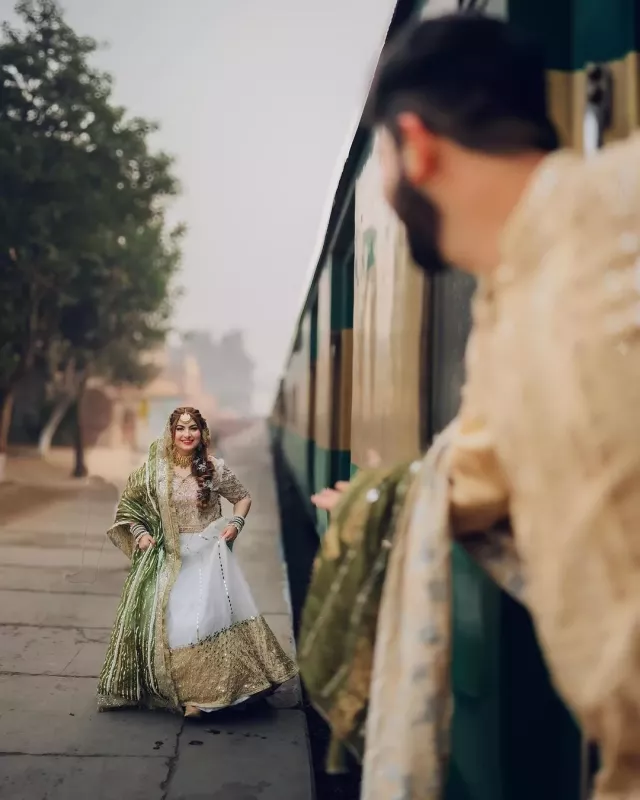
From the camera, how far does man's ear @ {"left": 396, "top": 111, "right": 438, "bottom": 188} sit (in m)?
1.22

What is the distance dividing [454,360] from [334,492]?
2.04ft

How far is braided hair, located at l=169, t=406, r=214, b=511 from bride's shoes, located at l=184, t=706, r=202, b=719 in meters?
0.86

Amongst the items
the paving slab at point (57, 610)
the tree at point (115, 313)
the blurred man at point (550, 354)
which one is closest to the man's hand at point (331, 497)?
the blurred man at point (550, 354)

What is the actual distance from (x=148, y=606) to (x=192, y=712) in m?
0.50

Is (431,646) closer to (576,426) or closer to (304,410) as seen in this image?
(576,426)

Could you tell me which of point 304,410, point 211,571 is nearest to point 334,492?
point 211,571

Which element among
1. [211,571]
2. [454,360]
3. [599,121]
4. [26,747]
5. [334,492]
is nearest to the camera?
[599,121]

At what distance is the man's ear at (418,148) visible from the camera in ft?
3.99

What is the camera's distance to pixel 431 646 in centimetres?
121

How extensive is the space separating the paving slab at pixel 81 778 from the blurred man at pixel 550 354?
221 cm

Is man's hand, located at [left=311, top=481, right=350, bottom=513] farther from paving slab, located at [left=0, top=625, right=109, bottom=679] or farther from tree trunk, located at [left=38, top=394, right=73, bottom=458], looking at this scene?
tree trunk, located at [left=38, top=394, right=73, bottom=458]

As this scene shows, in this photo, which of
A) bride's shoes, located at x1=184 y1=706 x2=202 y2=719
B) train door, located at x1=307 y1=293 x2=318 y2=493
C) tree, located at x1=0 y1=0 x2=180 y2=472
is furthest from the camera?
tree, located at x1=0 y1=0 x2=180 y2=472

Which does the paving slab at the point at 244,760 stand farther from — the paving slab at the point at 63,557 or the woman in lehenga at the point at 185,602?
the paving slab at the point at 63,557

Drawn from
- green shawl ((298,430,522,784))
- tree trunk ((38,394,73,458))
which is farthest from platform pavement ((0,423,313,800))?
tree trunk ((38,394,73,458))
